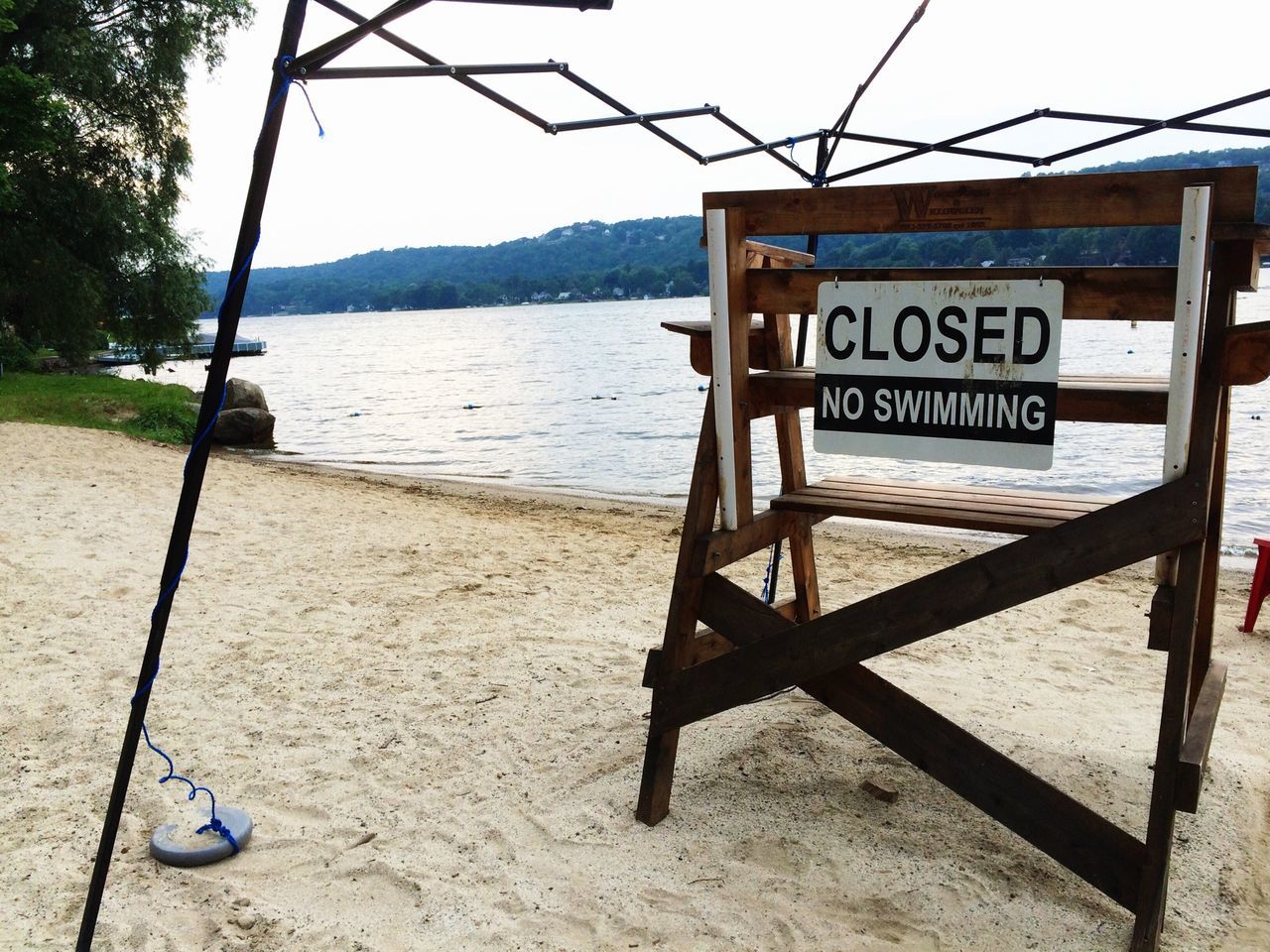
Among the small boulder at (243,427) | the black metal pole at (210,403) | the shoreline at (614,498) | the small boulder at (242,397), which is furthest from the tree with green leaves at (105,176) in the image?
the black metal pole at (210,403)

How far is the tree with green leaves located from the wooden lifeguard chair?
23.2 meters

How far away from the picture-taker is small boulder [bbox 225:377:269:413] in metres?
22.9

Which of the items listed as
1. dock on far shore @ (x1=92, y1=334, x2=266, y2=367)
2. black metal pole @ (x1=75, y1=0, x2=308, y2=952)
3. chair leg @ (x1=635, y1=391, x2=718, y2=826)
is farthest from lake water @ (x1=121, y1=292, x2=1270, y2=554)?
black metal pole @ (x1=75, y1=0, x2=308, y2=952)

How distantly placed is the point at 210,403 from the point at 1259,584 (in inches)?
270

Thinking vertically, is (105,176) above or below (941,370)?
above

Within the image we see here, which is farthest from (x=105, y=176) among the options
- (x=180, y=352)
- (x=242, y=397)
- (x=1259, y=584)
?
(x=1259, y=584)

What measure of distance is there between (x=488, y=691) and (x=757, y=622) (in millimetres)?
2072

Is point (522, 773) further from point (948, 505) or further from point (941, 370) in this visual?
point (941, 370)

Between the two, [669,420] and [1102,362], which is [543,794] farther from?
[1102,362]

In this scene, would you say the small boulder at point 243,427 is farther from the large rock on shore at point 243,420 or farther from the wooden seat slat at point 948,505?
the wooden seat slat at point 948,505

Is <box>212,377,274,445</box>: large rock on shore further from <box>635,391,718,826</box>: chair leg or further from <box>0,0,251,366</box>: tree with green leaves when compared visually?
<box>635,391,718,826</box>: chair leg

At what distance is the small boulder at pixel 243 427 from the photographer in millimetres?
21547

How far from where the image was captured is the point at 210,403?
10.0ft

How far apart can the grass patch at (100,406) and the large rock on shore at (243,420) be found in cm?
77
